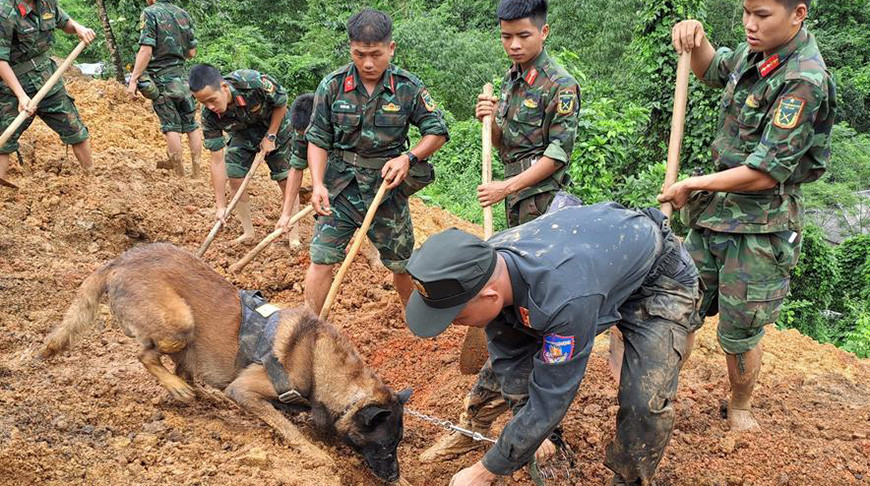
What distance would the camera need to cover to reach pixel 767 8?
3.35 metres

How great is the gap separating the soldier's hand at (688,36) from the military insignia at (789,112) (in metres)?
0.82

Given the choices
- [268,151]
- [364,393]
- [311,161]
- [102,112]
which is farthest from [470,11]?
[364,393]

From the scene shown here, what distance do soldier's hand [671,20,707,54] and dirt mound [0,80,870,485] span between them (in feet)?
7.72

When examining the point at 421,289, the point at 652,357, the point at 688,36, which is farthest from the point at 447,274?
the point at 688,36

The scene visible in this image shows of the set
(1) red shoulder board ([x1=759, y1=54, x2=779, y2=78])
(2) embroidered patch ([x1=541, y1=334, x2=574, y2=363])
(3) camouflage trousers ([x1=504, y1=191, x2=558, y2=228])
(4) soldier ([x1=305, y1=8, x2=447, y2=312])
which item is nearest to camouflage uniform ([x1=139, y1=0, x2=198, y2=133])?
(4) soldier ([x1=305, y1=8, x2=447, y2=312])

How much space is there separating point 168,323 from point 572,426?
8.52ft

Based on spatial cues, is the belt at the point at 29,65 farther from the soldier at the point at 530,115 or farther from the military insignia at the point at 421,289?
the military insignia at the point at 421,289

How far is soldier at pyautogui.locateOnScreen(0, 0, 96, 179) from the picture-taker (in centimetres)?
613

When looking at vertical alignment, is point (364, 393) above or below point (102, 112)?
above

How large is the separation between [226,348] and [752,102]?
341 cm

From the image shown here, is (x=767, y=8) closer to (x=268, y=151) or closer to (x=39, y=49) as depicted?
(x=268, y=151)

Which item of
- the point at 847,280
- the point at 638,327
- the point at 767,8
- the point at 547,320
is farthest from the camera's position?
the point at 847,280

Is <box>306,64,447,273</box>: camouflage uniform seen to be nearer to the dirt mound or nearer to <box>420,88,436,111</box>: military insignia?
<box>420,88,436,111</box>: military insignia

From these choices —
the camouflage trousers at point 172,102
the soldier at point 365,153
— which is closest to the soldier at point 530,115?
the soldier at point 365,153
